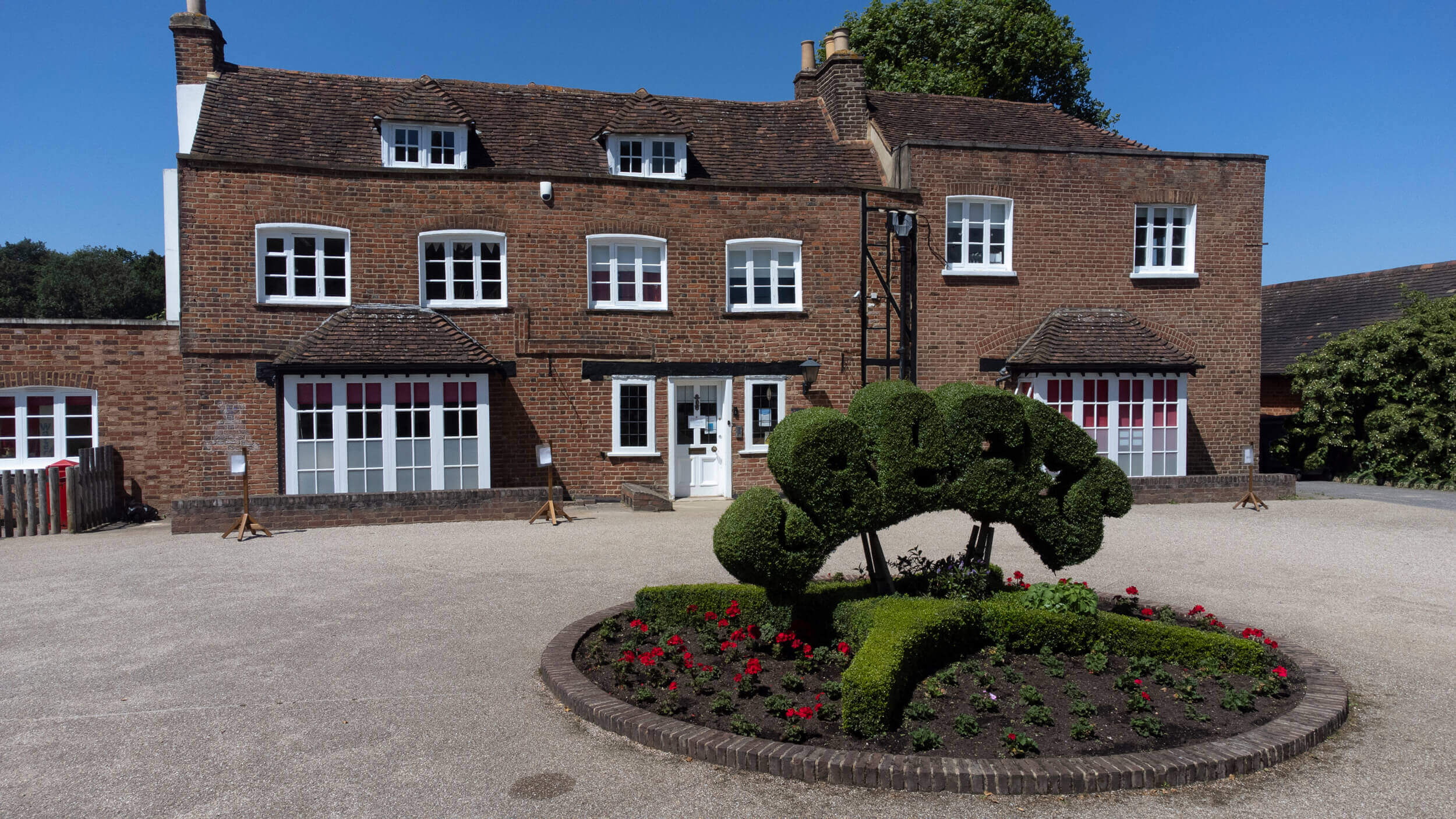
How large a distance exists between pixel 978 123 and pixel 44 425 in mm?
19719

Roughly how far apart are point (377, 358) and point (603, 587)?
320 inches

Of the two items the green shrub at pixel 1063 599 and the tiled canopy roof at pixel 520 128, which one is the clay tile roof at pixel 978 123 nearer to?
the tiled canopy roof at pixel 520 128

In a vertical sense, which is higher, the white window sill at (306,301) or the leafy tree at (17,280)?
the leafy tree at (17,280)

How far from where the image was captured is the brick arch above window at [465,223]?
16953 millimetres

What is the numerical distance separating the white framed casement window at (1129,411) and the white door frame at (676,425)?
19.0 feet

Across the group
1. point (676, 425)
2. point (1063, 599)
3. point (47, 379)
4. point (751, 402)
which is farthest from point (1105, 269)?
point (47, 379)

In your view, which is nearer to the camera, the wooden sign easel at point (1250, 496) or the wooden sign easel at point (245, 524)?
the wooden sign easel at point (245, 524)

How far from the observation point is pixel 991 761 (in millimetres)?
4793

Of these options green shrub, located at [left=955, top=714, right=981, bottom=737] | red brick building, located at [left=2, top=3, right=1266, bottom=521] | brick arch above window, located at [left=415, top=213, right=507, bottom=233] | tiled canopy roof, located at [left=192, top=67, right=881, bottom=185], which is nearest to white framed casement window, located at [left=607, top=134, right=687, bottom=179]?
red brick building, located at [left=2, top=3, right=1266, bottom=521]

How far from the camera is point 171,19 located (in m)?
17.6

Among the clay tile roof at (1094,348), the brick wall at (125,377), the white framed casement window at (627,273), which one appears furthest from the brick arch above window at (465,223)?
the clay tile roof at (1094,348)

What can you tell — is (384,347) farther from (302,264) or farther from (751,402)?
(751,402)

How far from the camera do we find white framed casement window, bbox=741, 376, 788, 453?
59.0 ft

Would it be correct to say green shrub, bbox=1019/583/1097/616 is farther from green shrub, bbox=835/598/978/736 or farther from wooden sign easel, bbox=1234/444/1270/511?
wooden sign easel, bbox=1234/444/1270/511
